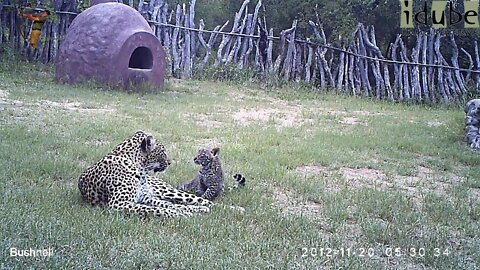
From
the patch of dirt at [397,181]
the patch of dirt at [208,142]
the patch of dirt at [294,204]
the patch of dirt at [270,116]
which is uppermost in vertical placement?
the patch of dirt at [270,116]

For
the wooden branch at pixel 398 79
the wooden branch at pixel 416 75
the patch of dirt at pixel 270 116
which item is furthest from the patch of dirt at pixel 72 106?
the wooden branch at pixel 416 75

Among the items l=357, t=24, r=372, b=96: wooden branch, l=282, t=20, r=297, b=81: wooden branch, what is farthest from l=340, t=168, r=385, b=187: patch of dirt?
l=282, t=20, r=297, b=81: wooden branch

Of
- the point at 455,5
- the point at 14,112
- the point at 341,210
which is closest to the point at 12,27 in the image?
the point at 14,112

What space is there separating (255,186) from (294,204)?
532 mm

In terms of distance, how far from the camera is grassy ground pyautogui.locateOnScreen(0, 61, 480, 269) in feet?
11.7

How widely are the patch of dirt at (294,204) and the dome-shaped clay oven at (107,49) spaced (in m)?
6.60

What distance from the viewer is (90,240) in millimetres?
3588

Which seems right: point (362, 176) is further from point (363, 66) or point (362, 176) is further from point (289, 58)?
point (289, 58)

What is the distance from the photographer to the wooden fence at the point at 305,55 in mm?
12672

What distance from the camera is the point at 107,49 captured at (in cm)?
1109

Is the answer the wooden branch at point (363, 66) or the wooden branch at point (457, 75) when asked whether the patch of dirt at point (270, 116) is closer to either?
the wooden branch at point (363, 66)

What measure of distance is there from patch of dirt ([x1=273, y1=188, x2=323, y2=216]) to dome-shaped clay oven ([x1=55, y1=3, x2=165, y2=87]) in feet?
21.6

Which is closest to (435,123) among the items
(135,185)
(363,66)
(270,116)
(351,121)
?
(351,121)

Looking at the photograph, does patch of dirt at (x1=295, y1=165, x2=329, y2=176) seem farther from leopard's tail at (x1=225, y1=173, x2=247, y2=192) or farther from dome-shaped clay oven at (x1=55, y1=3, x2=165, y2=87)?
dome-shaped clay oven at (x1=55, y1=3, x2=165, y2=87)
